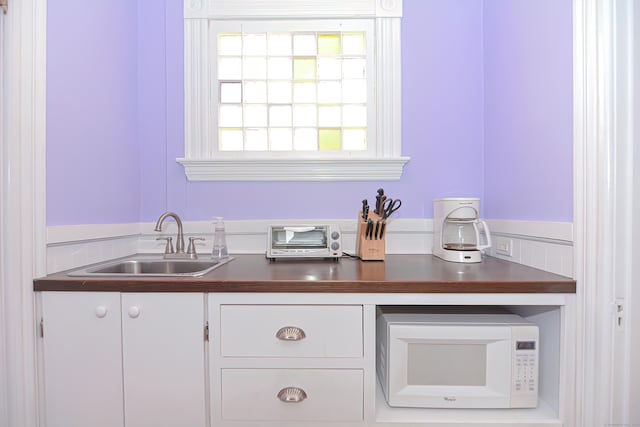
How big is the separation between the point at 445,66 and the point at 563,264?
122cm

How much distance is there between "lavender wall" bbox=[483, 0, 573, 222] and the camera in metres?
1.16

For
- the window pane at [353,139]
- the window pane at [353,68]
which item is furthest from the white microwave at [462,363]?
the window pane at [353,68]

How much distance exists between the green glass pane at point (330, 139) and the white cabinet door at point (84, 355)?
1.24 m

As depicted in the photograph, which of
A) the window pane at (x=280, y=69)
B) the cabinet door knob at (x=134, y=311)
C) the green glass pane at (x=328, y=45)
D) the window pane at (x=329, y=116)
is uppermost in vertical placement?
the green glass pane at (x=328, y=45)

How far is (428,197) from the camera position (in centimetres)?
182

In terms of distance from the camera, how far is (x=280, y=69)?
183 centimetres

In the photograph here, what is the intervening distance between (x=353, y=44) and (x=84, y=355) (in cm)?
193

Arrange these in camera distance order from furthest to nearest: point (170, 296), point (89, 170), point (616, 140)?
point (89, 170)
point (170, 296)
point (616, 140)

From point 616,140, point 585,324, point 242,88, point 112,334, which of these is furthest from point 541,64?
point 112,334

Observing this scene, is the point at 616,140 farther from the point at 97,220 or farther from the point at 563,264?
the point at 97,220

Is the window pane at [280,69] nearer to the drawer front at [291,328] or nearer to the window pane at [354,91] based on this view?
the window pane at [354,91]

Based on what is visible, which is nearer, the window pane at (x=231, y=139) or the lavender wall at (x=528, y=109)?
the lavender wall at (x=528, y=109)

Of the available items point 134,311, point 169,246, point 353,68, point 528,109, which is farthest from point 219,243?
point 528,109

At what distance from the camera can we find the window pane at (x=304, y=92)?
1839 mm
